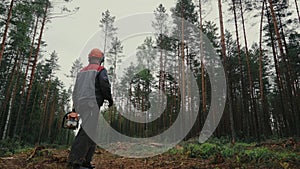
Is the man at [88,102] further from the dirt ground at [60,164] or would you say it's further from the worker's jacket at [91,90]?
the dirt ground at [60,164]

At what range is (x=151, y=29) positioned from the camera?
27.5 metres

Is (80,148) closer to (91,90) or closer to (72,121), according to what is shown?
(72,121)

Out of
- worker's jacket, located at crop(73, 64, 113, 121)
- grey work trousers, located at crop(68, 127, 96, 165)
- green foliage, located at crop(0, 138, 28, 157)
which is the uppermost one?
worker's jacket, located at crop(73, 64, 113, 121)

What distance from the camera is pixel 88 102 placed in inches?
155

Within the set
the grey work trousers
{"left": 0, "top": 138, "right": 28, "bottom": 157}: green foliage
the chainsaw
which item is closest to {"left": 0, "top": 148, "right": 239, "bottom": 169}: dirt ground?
the grey work trousers

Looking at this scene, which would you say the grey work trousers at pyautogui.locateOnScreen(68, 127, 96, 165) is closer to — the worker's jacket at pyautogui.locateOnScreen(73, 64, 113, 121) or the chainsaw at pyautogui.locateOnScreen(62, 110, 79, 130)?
the chainsaw at pyautogui.locateOnScreen(62, 110, 79, 130)

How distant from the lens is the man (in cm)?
382

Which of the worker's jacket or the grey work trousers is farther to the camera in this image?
the worker's jacket

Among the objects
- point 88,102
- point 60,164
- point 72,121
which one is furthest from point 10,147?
point 88,102

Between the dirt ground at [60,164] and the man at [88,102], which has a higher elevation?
the man at [88,102]

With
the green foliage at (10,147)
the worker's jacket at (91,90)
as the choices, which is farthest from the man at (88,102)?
the green foliage at (10,147)

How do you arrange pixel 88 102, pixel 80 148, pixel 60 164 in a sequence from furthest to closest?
pixel 60 164
pixel 88 102
pixel 80 148

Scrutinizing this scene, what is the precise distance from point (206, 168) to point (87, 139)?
300cm

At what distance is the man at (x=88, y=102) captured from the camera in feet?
12.5
